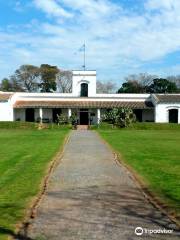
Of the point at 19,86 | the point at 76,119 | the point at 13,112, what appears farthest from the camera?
the point at 19,86

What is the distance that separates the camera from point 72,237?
6691 millimetres

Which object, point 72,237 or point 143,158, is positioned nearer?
point 72,237

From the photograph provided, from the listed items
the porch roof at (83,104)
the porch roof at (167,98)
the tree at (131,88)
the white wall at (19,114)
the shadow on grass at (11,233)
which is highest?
the tree at (131,88)

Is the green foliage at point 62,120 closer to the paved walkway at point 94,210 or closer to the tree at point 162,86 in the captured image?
the tree at point 162,86

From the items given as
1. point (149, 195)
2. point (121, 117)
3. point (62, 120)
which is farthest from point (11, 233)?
point (62, 120)

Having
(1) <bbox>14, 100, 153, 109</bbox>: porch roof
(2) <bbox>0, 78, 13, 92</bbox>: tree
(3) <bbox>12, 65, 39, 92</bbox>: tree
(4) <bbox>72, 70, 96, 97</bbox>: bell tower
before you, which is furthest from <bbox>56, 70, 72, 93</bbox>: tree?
(1) <bbox>14, 100, 153, 109</bbox>: porch roof

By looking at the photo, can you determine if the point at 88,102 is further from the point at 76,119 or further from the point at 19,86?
the point at 19,86

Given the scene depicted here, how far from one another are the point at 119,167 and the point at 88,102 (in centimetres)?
4760

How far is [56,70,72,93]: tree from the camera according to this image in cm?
9488

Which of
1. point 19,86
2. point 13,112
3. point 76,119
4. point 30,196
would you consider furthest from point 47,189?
point 19,86

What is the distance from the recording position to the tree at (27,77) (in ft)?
304

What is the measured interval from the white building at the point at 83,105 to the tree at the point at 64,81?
98.3ft

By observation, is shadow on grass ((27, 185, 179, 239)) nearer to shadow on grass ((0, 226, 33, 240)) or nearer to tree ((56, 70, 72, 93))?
shadow on grass ((0, 226, 33, 240))

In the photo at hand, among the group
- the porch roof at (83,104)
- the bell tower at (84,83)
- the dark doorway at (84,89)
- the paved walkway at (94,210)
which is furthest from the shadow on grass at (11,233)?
the dark doorway at (84,89)
